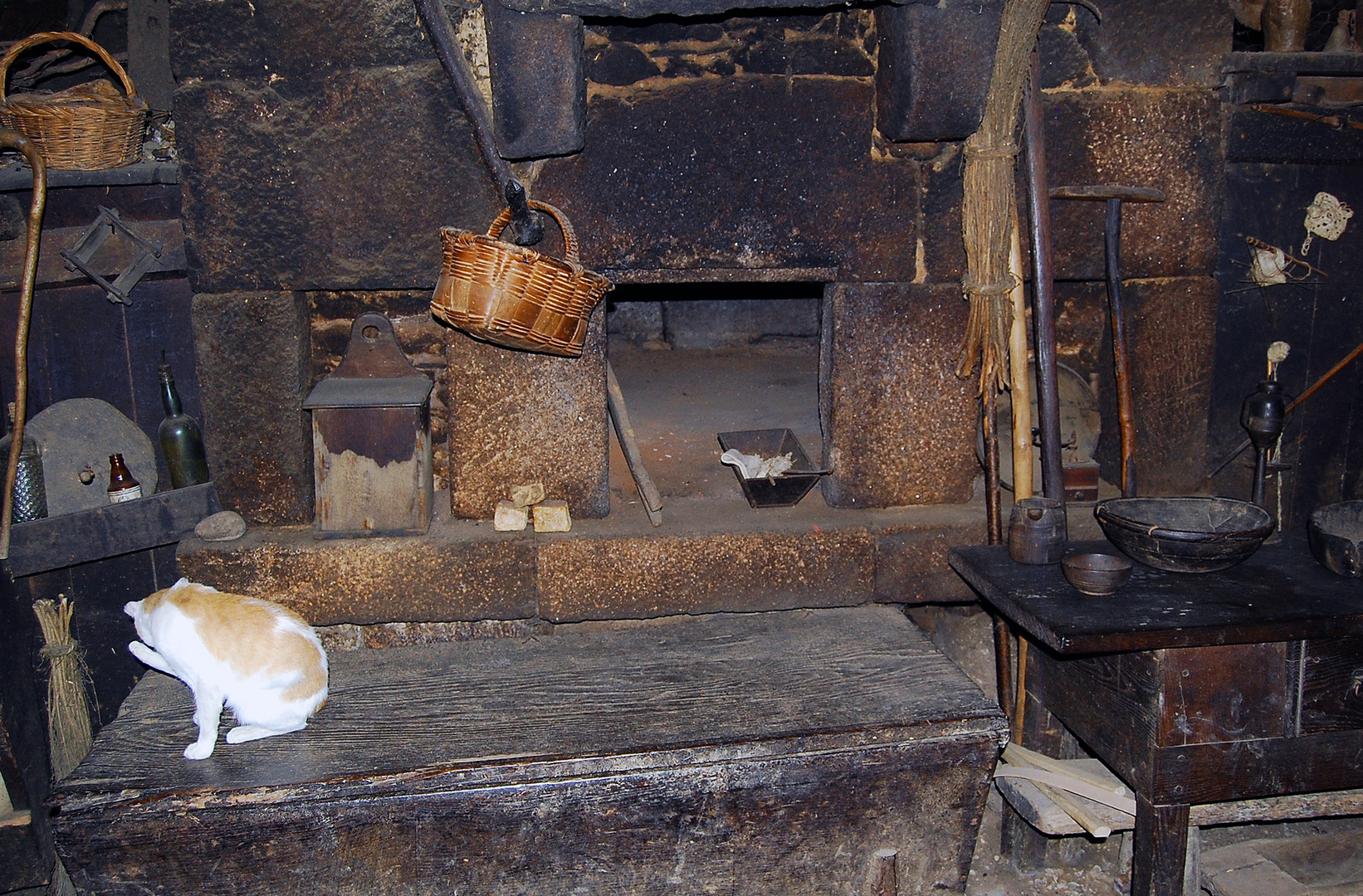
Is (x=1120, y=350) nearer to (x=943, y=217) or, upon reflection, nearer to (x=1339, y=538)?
(x=943, y=217)

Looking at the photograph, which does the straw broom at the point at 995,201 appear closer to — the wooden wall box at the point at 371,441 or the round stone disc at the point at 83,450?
the wooden wall box at the point at 371,441

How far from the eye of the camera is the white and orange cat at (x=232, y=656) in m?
2.12

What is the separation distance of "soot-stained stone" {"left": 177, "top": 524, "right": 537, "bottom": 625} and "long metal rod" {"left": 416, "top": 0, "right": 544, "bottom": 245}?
3.16 ft

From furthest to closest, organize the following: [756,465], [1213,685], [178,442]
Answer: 1. [756,465]
2. [178,442]
3. [1213,685]

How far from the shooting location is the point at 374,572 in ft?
9.18

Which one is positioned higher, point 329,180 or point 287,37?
point 287,37

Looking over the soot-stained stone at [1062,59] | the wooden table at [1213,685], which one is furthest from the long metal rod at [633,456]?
the soot-stained stone at [1062,59]

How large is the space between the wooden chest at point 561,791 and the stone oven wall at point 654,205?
779 millimetres

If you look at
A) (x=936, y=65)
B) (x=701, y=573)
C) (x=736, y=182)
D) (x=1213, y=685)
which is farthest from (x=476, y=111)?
(x=1213, y=685)

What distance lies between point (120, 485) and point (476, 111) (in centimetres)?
167

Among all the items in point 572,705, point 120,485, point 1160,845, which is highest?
point 120,485

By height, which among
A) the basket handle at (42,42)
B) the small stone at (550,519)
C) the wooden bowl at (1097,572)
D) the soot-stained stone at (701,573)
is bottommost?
the soot-stained stone at (701,573)

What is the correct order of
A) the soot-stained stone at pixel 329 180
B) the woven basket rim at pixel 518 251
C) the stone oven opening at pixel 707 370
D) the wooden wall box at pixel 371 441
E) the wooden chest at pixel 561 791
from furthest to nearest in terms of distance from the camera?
the stone oven opening at pixel 707 370 < the wooden wall box at pixel 371 441 < the soot-stained stone at pixel 329 180 < the woven basket rim at pixel 518 251 < the wooden chest at pixel 561 791

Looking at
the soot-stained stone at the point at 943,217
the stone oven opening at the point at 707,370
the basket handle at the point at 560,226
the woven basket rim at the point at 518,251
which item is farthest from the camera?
the stone oven opening at the point at 707,370
